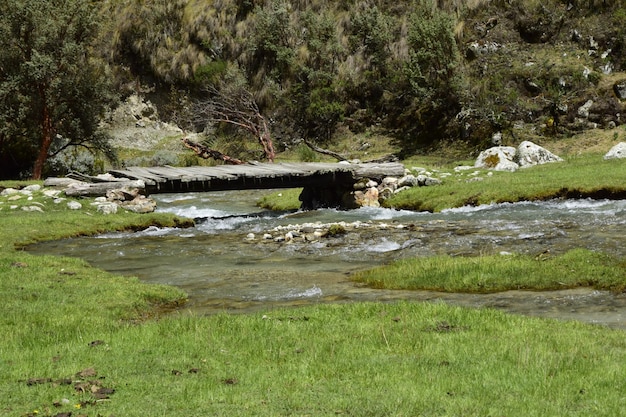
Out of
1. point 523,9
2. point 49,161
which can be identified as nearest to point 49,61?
point 49,161

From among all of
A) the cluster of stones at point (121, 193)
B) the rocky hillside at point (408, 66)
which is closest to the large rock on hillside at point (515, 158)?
the rocky hillside at point (408, 66)

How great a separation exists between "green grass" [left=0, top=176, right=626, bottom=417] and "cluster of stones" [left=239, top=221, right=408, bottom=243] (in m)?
10.4

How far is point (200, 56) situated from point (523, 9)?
32910 mm

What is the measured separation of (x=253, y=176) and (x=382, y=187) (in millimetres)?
7628

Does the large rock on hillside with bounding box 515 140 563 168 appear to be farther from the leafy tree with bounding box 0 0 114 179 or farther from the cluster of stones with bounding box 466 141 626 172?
the leafy tree with bounding box 0 0 114 179

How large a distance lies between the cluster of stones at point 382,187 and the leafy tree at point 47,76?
2012 cm

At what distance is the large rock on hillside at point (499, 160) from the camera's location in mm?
38678

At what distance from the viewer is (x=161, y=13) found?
71688mm

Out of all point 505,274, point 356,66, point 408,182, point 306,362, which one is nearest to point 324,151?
point 356,66

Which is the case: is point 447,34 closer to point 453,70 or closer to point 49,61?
point 453,70

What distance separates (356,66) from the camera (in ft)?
204

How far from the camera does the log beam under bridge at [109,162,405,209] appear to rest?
108ft

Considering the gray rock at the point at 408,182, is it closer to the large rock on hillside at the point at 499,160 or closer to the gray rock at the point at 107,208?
the large rock on hillside at the point at 499,160

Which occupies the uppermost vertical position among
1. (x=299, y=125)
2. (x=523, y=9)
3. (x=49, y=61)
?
(x=523, y=9)
